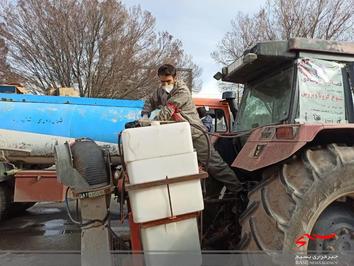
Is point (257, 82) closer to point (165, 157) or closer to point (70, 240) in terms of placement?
point (165, 157)

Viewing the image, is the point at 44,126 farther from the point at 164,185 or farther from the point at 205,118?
the point at 164,185

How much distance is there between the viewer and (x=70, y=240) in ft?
20.9

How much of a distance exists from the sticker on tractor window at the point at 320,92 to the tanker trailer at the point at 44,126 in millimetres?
4796

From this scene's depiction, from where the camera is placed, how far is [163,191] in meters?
3.03

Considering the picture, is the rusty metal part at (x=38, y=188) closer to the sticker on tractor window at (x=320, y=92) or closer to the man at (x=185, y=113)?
the man at (x=185, y=113)

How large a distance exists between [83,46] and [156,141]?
15560mm

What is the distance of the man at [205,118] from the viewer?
834 centimetres

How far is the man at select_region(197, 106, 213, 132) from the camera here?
8.34m

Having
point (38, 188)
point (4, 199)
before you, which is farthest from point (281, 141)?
point (4, 199)

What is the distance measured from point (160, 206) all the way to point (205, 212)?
1.16 meters

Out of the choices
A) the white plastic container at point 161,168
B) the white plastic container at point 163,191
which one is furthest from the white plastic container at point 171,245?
the white plastic container at point 161,168

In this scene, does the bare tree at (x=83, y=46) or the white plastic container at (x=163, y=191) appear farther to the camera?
the bare tree at (x=83, y=46)

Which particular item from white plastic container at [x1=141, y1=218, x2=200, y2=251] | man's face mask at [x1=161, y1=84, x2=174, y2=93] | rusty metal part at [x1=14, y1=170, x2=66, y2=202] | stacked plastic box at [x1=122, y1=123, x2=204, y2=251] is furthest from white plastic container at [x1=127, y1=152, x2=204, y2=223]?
rusty metal part at [x1=14, y1=170, x2=66, y2=202]

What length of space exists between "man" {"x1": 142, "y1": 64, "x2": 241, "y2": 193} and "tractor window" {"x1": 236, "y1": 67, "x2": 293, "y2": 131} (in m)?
0.69
